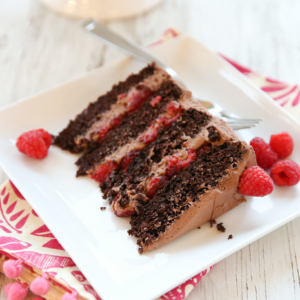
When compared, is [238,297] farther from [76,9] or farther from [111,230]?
[76,9]

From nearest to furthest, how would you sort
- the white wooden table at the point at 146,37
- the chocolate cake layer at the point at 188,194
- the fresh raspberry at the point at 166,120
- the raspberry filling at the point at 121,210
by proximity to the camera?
the chocolate cake layer at the point at 188,194 < the raspberry filling at the point at 121,210 < the fresh raspberry at the point at 166,120 < the white wooden table at the point at 146,37

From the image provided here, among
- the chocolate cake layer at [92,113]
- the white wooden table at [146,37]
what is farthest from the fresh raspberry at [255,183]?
the white wooden table at [146,37]

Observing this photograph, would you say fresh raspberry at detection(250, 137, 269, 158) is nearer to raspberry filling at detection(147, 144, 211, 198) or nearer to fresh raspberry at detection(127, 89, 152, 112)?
raspberry filling at detection(147, 144, 211, 198)

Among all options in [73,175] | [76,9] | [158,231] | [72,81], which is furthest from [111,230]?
[76,9]

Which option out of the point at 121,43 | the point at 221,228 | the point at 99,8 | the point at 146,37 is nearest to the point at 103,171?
the point at 221,228

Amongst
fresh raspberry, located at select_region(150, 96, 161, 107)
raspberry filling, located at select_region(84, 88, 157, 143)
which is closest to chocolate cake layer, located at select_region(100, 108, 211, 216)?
fresh raspberry, located at select_region(150, 96, 161, 107)

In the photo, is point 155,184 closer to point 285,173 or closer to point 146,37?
point 285,173

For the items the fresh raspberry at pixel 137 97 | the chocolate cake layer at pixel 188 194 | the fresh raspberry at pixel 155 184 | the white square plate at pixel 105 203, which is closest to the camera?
the white square plate at pixel 105 203

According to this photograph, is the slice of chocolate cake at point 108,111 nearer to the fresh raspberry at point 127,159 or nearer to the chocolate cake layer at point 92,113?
the chocolate cake layer at point 92,113
